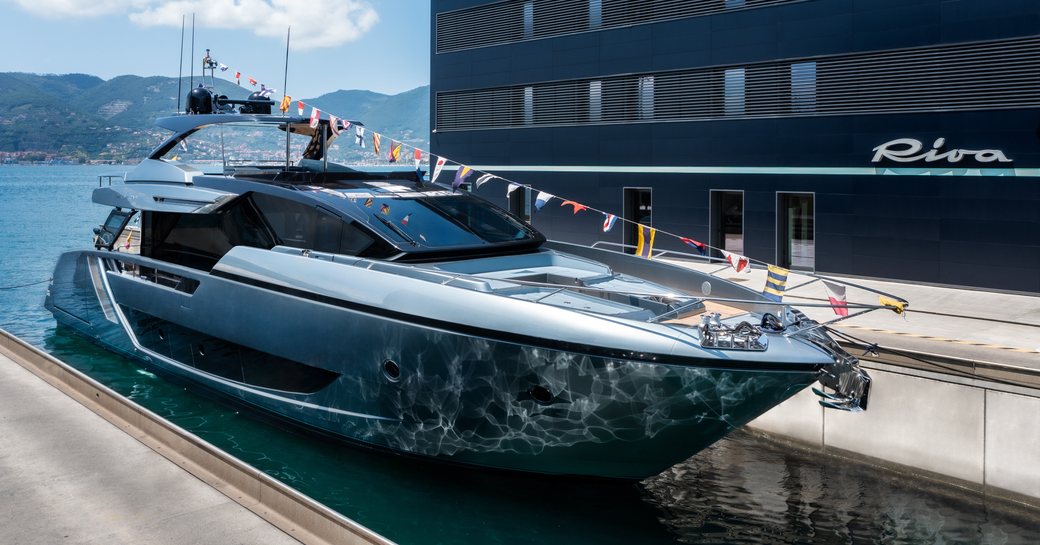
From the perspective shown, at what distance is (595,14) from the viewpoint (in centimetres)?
2305

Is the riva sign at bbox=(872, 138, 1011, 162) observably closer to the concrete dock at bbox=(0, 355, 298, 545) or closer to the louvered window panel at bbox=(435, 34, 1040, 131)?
the louvered window panel at bbox=(435, 34, 1040, 131)

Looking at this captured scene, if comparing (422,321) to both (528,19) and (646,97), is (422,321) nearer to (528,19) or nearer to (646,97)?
(646,97)

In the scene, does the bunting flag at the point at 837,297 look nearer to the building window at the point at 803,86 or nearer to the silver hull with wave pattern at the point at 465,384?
the silver hull with wave pattern at the point at 465,384

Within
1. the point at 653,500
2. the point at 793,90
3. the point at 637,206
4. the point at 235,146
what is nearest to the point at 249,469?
the point at 653,500

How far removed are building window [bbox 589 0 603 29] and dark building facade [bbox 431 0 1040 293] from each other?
4 cm

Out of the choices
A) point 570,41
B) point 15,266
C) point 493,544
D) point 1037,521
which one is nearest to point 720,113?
point 570,41

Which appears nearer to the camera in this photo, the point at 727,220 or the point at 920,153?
the point at 920,153

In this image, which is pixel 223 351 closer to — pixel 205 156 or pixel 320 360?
pixel 320 360

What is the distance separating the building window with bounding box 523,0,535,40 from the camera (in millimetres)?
24453

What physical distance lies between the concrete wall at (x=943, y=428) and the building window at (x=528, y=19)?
16.9m

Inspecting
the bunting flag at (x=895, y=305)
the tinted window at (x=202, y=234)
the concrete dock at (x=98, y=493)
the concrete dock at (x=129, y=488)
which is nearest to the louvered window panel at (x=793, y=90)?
the bunting flag at (x=895, y=305)

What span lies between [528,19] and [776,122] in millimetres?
8296

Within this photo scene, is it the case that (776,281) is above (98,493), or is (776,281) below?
above

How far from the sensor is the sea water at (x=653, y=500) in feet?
25.4
